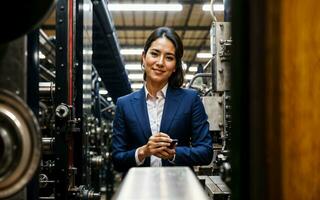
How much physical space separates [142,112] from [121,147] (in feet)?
0.72

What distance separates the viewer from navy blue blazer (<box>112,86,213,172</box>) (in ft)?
6.99

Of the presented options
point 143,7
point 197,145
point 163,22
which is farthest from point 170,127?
point 163,22

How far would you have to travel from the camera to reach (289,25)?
115cm

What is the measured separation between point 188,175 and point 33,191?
915 mm

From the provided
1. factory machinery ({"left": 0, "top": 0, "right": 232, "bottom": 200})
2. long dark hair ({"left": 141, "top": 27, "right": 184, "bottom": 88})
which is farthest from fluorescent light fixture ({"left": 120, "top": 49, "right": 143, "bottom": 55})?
long dark hair ({"left": 141, "top": 27, "right": 184, "bottom": 88})

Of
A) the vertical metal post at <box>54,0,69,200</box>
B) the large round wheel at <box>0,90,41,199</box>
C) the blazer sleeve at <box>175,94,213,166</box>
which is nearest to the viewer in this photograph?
the large round wheel at <box>0,90,41,199</box>

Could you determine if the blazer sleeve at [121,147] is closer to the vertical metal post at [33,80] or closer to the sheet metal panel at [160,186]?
the vertical metal post at [33,80]

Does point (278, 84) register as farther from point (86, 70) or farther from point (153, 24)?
point (153, 24)

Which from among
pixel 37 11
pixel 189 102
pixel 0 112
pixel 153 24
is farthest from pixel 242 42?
pixel 153 24

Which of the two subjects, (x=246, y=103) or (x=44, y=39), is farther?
(x=44, y=39)

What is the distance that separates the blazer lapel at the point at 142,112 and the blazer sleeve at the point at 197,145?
0.20 m

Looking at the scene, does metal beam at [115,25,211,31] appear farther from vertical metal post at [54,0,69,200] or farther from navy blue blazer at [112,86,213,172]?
navy blue blazer at [112,86,213,172]

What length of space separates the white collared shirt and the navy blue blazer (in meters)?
0.03

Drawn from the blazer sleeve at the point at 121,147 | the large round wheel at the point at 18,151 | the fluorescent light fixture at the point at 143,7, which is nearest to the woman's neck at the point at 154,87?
the blazer sleeve at the point at 121,147
